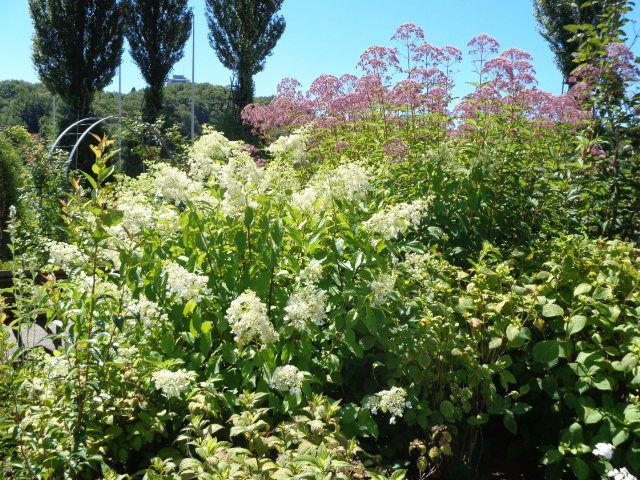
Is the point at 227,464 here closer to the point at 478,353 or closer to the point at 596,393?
the point at 478,353

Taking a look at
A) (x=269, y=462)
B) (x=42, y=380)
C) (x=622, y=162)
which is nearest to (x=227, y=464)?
(x=269, y=462)

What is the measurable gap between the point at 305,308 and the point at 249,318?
0.18 meters

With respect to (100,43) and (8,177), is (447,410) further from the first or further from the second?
(100,43)

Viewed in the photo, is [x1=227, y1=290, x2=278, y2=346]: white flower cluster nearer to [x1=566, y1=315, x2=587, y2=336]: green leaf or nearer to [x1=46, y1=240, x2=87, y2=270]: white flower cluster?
[x1=46, y1=240, x2=87, y2=270]: white flower cluster

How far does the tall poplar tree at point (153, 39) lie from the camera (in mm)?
19344

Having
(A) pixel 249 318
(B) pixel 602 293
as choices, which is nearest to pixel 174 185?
(A) pixel 249 318

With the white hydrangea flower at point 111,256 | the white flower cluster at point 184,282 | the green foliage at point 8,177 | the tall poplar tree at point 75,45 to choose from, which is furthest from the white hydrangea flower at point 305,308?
the tall poplar tree at point 75,45

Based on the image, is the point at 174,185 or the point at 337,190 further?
the point at 337,190

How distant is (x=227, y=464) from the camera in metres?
1.56

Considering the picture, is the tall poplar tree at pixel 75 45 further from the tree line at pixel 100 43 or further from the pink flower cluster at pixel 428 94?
the pink flower cluster at pixel 428 94

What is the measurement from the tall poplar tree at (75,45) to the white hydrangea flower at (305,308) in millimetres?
19683

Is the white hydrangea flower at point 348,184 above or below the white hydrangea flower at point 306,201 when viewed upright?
above

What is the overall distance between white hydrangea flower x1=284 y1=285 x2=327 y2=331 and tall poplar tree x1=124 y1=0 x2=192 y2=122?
1826 centimetres

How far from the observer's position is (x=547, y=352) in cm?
219
